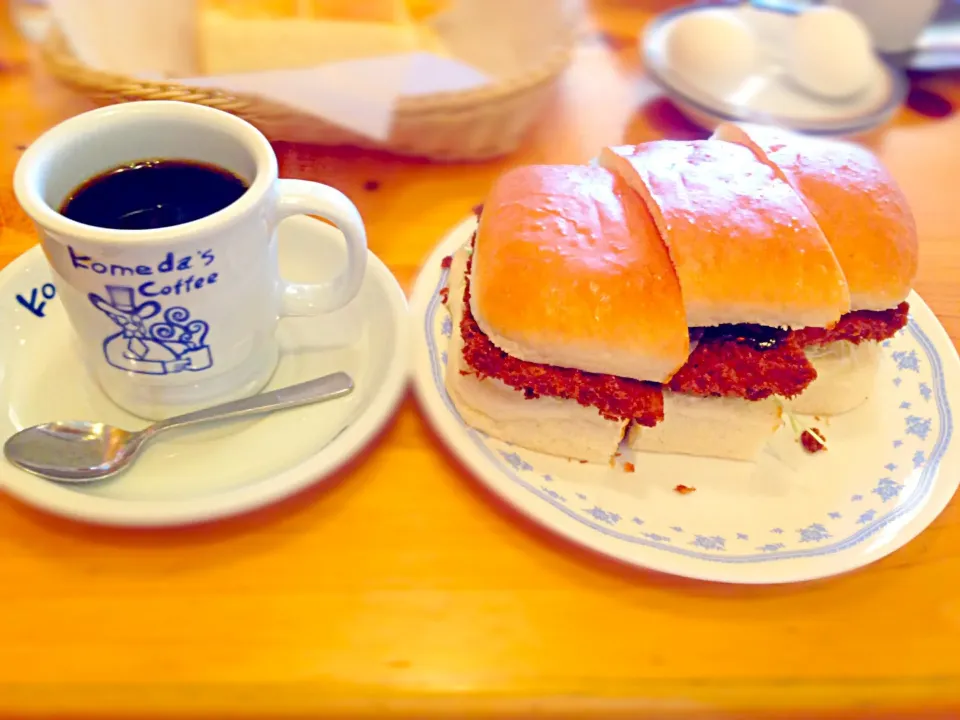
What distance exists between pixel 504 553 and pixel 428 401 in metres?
0.17

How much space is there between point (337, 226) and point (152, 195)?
171mm

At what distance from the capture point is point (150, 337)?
68 centimetres

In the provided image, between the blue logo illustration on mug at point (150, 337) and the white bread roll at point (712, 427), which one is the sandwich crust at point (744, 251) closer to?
the white bread roll at point (712, 427)

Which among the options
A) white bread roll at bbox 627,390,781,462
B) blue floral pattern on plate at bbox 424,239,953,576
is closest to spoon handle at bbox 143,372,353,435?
blue floral pattern on plate at bbox 424,239,953,576

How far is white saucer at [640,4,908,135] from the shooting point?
126cm

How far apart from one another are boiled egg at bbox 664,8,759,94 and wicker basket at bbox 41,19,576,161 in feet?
0.77

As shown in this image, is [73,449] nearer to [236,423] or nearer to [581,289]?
[236,423]

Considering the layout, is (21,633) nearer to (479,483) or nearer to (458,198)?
(479,483)

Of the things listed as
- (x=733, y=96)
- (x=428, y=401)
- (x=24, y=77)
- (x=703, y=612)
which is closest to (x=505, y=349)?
(x=428, y=401)

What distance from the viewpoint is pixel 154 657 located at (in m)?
0.63

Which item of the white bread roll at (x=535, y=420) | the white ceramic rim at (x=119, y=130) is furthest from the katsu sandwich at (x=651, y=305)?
the white ceramic rim at (x=119, y=130)

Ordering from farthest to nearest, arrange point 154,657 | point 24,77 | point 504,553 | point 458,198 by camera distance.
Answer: point 24,77, point 458,198, point 504,553, point 154,657

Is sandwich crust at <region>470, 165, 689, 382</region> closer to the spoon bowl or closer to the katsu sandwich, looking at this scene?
the katsu sandwich

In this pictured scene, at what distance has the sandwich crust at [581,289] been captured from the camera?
0.72 metres
